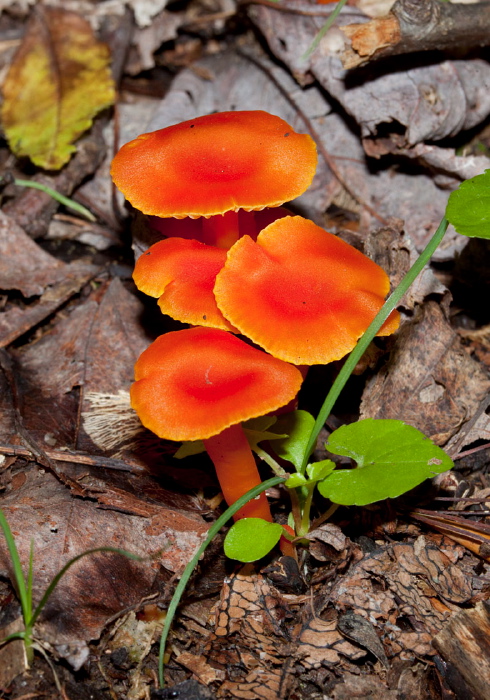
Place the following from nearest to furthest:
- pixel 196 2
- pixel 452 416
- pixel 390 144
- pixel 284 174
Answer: pixel 284 174
pixel 452 416
pixel 390 144
pixel 196 2

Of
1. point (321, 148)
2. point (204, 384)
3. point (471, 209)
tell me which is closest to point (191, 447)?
point (204, 384)

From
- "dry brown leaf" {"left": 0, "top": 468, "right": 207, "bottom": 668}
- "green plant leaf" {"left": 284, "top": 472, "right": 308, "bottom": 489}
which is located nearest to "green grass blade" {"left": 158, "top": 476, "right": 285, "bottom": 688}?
"green plant leaf" {"left": 284, "top": 472, "right": 308, "bottom": 489}

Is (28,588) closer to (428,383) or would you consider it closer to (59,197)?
(428,383)

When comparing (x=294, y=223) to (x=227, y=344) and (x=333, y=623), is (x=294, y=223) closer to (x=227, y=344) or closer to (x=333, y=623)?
(x=227, y=344)

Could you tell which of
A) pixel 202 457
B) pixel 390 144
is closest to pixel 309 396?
pixel 202 457

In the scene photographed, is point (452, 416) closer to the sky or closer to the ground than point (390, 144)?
closer to the ground

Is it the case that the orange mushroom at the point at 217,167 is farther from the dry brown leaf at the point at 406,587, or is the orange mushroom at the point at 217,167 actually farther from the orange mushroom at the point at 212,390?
the dry brown leaf at the point at 406,587
